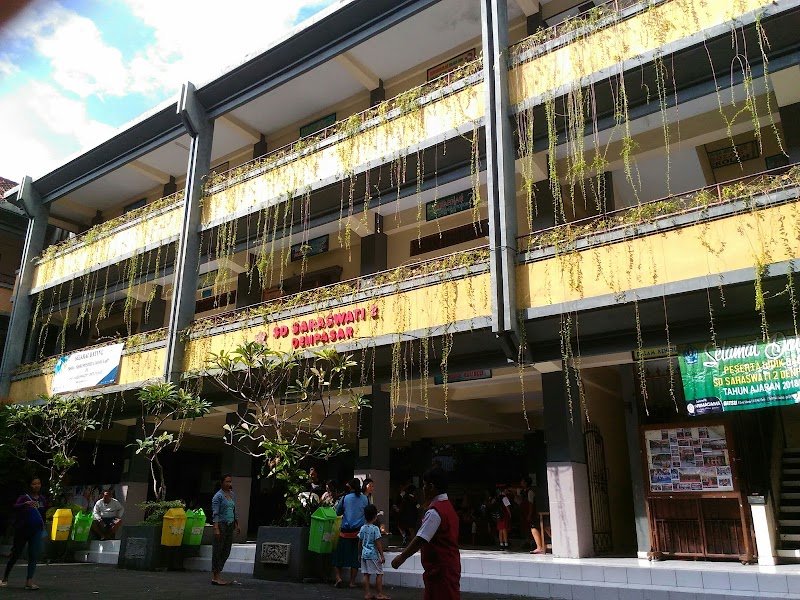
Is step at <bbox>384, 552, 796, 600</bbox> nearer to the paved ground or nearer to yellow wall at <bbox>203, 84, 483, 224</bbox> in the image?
the paved ground

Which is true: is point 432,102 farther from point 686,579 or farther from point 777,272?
point 686,579

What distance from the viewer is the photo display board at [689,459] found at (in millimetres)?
12430

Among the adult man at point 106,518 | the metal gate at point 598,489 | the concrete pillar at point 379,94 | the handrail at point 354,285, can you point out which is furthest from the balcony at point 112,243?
the metal gate at point 598,489

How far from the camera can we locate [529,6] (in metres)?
16.1

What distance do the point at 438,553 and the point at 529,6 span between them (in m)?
14.3

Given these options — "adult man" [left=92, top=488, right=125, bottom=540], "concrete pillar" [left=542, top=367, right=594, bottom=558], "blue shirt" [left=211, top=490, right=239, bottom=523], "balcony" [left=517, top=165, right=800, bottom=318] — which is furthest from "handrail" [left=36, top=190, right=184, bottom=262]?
"concrete pillar" [left=542, top=367, right=594, bottom=558]

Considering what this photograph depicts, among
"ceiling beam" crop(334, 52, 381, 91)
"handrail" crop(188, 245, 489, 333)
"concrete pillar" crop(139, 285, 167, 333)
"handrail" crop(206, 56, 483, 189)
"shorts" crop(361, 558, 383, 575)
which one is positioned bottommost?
"shorts" crop(361, 558, 383, 575)

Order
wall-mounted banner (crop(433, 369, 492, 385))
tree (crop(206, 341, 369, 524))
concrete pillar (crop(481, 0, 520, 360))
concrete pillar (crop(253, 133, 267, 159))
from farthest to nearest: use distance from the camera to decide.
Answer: concrete pillar (crop(253, 133, 267, 159)) → wall-mounted banner (crop(433, 369, 492, 385)) → concrete pillar (crop(481, 0, 520, 360)) → tree (crop(206, 341, 369, 524))

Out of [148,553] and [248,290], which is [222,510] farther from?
[248,290]

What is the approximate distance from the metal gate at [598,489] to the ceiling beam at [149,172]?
17692 mm

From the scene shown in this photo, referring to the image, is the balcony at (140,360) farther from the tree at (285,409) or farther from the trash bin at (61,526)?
the trash bin at (61,526)

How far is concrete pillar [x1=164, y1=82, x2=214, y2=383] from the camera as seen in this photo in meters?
18.1

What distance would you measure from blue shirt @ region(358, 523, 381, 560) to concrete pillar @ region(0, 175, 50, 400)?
18.4m

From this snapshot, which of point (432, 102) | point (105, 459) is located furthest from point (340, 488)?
point (432, 102)
